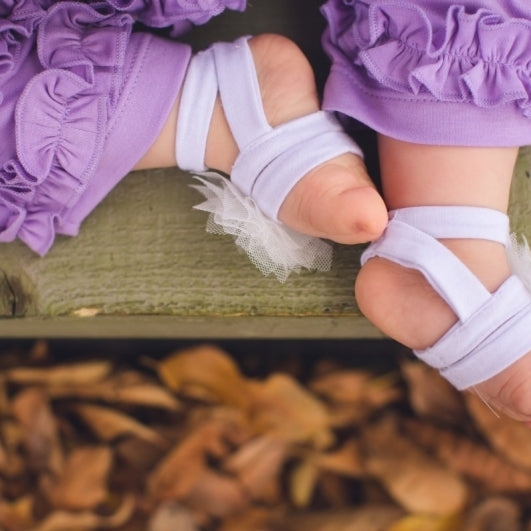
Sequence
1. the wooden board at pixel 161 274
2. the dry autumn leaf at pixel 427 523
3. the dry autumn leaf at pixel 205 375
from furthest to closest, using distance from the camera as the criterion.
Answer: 1. the dry autumn leaf at pixel 205 375
2. the dry autumn leaf at pixel 427 523
3. the wooden board at pixel 161 274

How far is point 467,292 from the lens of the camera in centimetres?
80

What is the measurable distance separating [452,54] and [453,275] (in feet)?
0.75

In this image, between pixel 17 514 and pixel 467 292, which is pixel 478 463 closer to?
pixel 467 292

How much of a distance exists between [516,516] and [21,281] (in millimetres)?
818

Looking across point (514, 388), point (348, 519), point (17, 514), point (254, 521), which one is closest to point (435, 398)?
point (348, 519)

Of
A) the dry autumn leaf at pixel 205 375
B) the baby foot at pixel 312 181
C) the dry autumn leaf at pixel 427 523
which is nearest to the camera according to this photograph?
the baby foot at pixel 312 181

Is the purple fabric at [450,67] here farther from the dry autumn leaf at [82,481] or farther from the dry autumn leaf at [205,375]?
the dry autumn leaf at [82,481]

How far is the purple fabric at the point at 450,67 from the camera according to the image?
2.60ft

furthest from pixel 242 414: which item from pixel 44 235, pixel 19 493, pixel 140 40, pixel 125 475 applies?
pixel 140 40

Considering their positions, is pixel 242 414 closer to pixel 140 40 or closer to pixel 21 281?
pixel 21 281

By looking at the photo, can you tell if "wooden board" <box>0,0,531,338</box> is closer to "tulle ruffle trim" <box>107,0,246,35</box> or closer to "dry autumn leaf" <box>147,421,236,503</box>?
"tulle ruffle trim" <box>107,0,246,35</box>

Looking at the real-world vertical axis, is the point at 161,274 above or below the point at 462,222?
below

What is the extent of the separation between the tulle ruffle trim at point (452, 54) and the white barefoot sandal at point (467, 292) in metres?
0.12

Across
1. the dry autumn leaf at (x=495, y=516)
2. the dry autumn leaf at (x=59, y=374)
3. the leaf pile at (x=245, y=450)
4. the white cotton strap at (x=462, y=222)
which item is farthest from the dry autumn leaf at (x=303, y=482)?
the white cotton strap at (x=462, y=222)
